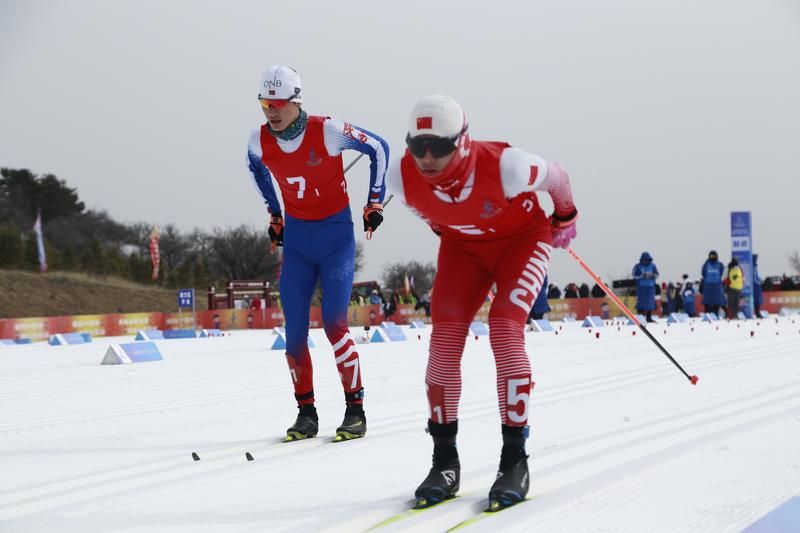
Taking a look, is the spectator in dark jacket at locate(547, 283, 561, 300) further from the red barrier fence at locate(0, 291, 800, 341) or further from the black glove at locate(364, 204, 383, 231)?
the black glove at locate(364, 204, 383, 231)

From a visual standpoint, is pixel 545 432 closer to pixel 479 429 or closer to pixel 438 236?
pixel 479 429

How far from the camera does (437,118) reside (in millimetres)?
3314

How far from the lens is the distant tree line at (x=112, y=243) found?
186 ft

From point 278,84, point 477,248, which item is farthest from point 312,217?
point 477,248

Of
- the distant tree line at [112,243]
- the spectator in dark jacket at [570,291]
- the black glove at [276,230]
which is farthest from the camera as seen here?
the distant tree line at [112,243]

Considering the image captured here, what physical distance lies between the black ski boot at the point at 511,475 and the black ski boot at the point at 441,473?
18 cm

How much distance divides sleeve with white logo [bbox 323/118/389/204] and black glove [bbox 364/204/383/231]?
0.05 m

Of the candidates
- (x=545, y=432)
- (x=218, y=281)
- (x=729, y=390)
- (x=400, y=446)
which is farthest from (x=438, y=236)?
(x=218, y=281)

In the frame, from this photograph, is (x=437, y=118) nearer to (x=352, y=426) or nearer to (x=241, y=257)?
(x=352, y=426)

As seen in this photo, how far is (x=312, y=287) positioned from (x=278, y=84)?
1283mm

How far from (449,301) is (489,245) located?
0.30 meters

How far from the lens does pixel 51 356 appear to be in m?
13.8

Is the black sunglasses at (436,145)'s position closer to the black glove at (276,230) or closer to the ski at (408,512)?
the ski at (408,512)

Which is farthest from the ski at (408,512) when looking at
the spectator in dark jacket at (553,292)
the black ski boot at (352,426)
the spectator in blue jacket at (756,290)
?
the spectator in dark jacket at (553,292)
